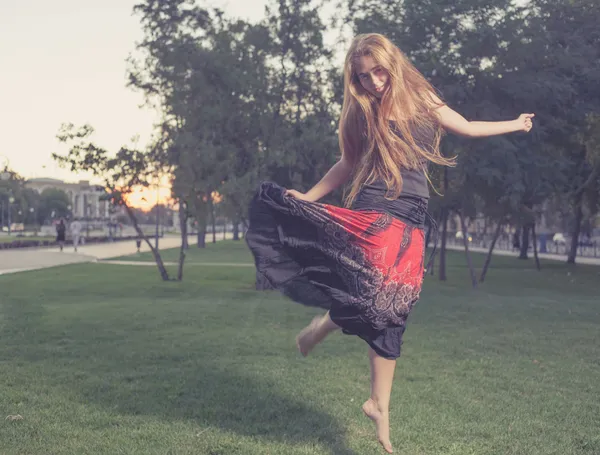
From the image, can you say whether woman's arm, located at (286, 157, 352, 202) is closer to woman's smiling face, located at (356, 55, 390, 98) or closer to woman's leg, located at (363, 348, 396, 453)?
woman's smiling face, located at (356, 55, 390, 98)

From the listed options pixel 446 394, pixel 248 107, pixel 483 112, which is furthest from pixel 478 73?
pixel 446 394

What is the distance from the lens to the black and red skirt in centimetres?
385

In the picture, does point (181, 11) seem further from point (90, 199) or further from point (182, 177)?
point (90, 199)

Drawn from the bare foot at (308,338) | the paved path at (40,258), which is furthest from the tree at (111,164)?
the bare foot at (308,338)

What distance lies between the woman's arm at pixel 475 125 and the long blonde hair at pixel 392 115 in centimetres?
4

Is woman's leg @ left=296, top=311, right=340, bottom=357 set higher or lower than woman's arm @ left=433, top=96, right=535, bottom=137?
lower

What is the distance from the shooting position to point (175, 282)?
21.1 metres

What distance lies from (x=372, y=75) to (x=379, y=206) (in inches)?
26.5

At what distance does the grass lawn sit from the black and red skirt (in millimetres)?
866

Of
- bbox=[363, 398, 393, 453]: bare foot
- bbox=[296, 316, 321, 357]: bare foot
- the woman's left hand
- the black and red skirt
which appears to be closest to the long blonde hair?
the black and red skirt

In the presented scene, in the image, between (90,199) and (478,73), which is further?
(90,199)

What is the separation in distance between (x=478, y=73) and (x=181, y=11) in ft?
27.0

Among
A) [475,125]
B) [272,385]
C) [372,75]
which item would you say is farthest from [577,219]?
[372,75]

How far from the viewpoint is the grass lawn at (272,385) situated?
14.5 ft
